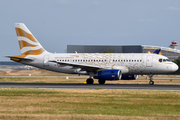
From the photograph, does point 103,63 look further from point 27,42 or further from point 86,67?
point 27,42

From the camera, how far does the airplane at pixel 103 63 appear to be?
1657 inches

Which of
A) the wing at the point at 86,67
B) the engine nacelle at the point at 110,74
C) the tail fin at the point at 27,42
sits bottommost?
the engine nacelle at the point at 110,74

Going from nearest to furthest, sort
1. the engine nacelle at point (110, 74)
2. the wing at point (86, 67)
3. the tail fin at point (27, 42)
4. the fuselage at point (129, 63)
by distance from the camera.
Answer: the engine nacelle at point (110, 74), the wing at point (86, 67), the fuselage at point (129, 63), the tail fin at point (27, 42)

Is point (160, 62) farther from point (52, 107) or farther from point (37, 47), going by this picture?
point (52, 107)

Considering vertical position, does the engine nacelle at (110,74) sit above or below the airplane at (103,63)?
below

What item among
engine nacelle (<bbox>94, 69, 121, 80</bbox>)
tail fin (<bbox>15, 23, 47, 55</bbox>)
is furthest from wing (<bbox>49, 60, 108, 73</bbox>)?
tail fin (<bbox>15, 23, 47, 55</bbox>)

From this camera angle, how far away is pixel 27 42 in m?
47.4

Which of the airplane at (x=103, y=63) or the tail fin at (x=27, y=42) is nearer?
the airplane at (x=103, y=63)

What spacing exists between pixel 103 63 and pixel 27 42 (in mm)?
13080

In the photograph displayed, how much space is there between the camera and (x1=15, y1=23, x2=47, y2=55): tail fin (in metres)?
47.3

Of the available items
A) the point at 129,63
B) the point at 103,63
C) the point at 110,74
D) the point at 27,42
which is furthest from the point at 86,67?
the point at 27,42

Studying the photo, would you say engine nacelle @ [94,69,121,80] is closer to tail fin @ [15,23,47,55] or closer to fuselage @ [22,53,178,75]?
fuselage @ [22,53,178,75]

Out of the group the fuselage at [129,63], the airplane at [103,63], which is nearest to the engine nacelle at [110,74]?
the airplane at [103,63]

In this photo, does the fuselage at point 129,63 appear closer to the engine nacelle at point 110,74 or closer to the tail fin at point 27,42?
the engine nacelle at point 110,74
